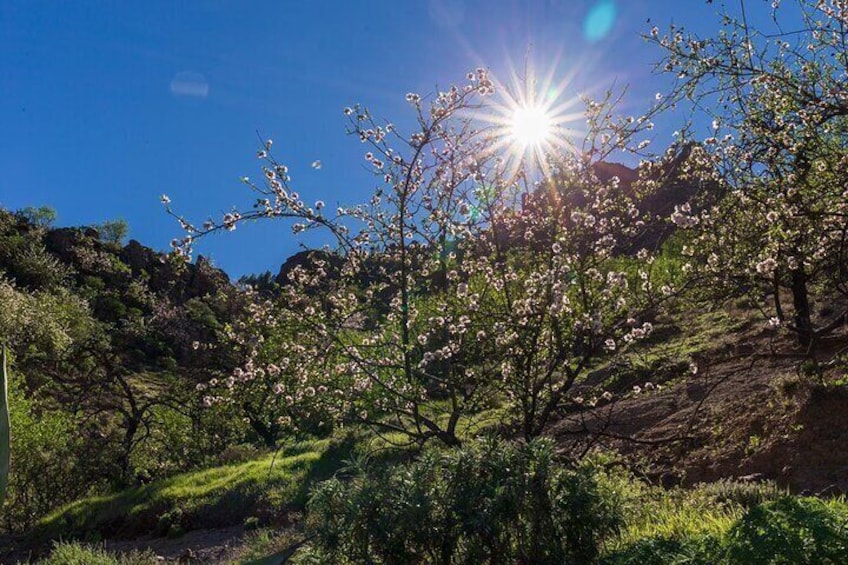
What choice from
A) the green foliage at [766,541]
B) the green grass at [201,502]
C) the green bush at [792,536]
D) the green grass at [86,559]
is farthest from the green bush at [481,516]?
the green grass at [201,502]

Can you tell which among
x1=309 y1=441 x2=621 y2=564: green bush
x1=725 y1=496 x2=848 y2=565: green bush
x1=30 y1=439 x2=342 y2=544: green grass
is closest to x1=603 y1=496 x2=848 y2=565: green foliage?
x1=725 y1=496 x2=848 y2=565: green bush

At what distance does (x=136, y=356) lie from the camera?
A: 4166 cm

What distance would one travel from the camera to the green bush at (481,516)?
4.01 metres

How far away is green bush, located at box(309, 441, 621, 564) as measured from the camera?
4012 mm

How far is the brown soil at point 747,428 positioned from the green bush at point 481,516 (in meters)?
2.25

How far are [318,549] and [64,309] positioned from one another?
26.1m

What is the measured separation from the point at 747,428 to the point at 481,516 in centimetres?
498

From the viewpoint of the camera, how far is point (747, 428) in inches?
297

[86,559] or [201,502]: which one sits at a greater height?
[201,502]

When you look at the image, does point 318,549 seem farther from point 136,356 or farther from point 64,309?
point 136,356

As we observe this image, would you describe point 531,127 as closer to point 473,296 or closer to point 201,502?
point 473,296

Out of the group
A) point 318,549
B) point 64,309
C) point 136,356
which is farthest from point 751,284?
point 136,356

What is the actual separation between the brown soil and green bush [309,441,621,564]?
7.37 feet

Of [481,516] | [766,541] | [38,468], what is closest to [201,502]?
[38,468]
